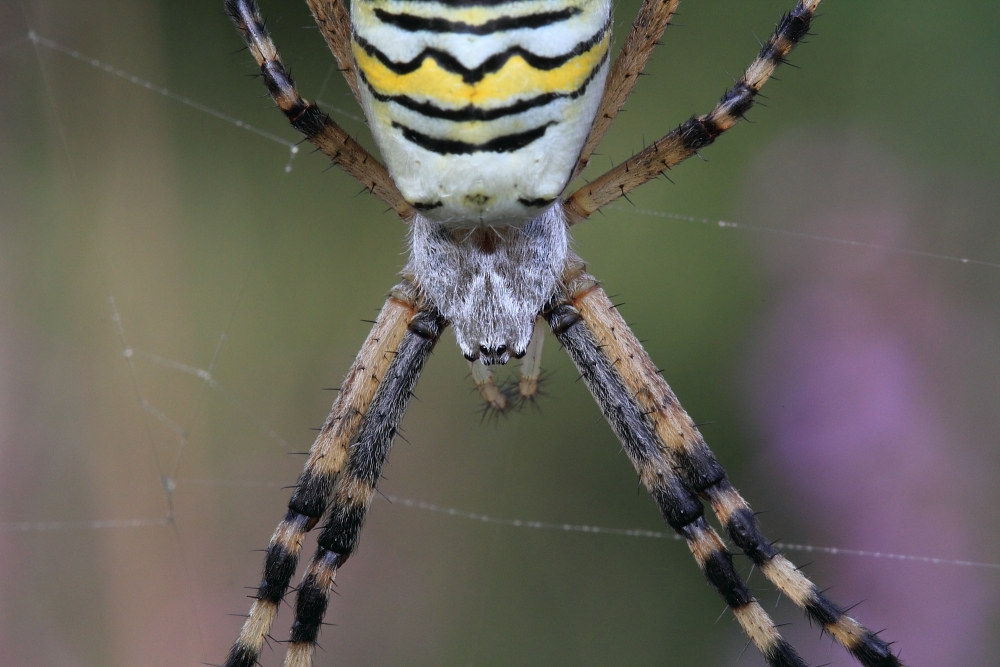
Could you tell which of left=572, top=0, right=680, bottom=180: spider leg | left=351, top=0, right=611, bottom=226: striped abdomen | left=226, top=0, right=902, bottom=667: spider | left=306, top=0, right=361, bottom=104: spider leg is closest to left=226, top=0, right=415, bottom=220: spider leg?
left=226, top=0, right=902, bottom=667: spider

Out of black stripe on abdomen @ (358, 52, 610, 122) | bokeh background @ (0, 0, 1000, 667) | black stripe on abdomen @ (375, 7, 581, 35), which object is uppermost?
black stripe on abdomen @ (375, 7, 581, 35)

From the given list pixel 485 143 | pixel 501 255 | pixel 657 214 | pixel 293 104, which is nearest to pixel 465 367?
pixel 657 214

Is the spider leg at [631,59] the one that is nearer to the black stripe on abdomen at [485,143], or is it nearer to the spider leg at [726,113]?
the spider leg at [726,113]

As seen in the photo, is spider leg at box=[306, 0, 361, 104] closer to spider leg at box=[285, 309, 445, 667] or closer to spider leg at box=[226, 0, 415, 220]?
spider leg at box=[226, 0, 415, 220]

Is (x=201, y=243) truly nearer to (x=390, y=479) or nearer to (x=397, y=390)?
(x=390, y=479)

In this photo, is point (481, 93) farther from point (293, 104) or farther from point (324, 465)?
point (324, 465)

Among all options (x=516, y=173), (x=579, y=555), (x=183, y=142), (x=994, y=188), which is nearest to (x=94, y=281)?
(x=183, y=142)

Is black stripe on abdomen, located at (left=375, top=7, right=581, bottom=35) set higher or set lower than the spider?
higher
